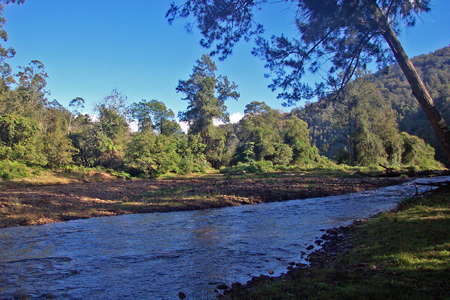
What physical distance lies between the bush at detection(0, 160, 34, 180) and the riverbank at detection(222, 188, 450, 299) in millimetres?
29649

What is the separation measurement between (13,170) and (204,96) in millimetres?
31585

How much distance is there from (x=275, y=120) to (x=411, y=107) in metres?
35.8

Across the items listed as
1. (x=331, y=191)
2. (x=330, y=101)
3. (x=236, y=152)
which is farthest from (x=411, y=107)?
(x=330, y=101)

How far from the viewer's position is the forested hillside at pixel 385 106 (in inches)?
580

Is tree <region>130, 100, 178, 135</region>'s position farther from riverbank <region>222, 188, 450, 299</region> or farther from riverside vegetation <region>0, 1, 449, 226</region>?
riverbank <region>222, 188, 450, 299</region>

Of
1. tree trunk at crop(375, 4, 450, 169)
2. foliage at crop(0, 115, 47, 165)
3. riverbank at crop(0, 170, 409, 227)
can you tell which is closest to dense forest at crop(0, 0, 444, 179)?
foliage at crop(0, 115, 47, 165)

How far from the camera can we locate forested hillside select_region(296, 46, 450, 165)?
1474 cm

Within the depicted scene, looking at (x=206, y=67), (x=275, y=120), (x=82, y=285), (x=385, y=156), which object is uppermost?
(x=206, y=67)

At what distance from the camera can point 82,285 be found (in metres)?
6.55

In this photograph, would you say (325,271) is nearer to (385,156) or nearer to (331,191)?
(331,191)

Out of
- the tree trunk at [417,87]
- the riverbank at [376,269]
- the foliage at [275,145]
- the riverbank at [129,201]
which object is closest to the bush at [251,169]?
the foliage at [275,145]

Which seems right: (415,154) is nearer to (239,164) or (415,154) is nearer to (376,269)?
(239,164)

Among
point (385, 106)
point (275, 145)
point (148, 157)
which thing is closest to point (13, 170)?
point (148, 157)

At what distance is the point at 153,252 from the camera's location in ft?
29.0
